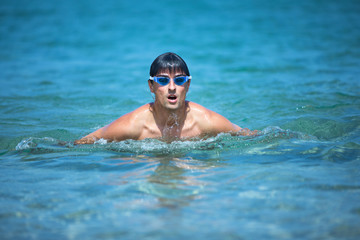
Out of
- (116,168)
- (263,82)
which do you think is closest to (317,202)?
(116,168)

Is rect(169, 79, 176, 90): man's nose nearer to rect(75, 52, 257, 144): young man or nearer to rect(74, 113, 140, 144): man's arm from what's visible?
rect(75, 52, 257, 144): young man

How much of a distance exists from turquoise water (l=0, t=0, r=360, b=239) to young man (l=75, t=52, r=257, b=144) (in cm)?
20

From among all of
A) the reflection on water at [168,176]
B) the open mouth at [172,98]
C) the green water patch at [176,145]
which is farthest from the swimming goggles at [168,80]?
the reflection on water at [168,176]

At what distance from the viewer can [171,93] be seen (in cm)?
515

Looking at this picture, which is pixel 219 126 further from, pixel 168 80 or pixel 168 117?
pixel 168 80

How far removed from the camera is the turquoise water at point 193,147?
321 centimetres

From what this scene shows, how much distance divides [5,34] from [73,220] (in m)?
18.3

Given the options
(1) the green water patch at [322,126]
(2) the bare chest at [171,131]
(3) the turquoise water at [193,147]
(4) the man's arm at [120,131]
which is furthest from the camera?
(1) the green water patch at [322,126]

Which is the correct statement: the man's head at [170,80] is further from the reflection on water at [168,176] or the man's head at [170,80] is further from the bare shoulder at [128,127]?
the reflection on water at [168,176]

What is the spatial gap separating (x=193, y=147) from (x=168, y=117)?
553 mm

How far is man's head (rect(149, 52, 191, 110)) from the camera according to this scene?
514cm

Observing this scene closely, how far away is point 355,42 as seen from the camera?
584 inches

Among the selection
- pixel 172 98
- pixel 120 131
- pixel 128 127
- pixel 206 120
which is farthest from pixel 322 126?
pixel 120 131

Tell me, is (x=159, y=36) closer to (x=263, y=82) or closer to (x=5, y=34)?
(x=5, y=34)
